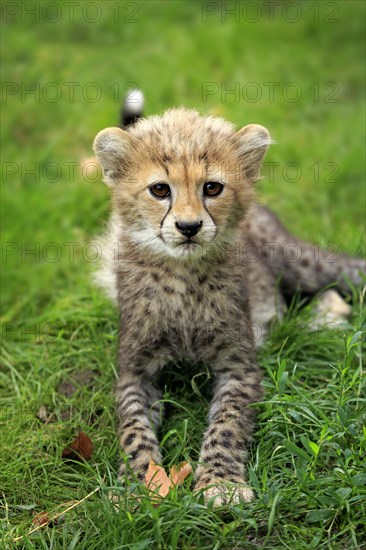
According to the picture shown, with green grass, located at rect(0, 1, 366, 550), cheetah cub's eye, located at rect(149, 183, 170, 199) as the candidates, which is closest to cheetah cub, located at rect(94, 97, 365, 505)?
cheetah cub's eye, located at rect(149, 183, 170, 199)

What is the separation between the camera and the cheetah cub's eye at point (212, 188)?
11.4ft

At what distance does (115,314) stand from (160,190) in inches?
47.9

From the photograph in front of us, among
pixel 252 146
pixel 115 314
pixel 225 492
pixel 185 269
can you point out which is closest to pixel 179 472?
pixel 225 492

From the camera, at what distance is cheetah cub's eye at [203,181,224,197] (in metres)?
3.48

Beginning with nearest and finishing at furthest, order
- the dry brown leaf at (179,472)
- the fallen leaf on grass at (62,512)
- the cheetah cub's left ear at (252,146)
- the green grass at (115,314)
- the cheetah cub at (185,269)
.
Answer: the green grass at (115,314) → the fallen leaf on grass at (62,512) → the dry brown leaf at (179,472) → the cheetah cub at (185,269) → the cheetah cub's left ear at (252,146)

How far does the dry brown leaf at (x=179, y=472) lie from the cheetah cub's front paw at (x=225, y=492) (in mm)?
70

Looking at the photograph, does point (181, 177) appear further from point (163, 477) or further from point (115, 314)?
point (115, 314)

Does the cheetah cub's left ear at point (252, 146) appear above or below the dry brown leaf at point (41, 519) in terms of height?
above

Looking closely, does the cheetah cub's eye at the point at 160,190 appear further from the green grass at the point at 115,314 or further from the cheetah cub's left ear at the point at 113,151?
the green grass at the point at 115,314

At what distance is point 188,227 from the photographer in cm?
331

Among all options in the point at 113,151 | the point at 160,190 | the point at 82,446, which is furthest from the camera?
the point at 113,151

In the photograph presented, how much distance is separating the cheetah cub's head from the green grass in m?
0.68

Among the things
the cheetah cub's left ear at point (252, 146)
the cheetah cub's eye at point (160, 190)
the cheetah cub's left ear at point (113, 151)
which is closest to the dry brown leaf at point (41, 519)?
the cheetah cub's eye at point (160, 190)

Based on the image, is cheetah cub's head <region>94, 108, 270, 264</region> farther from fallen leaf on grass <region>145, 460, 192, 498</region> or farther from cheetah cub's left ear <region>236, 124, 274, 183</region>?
fallen leaf on grass <region>145, 460, 192, 498</region>
